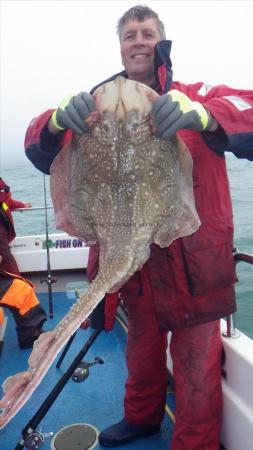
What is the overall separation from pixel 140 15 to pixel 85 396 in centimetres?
305

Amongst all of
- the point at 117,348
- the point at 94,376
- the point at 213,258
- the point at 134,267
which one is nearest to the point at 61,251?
the point at 117,348

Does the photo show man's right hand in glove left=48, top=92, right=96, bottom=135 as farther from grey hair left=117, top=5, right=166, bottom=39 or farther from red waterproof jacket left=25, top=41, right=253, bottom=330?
grey hair left=117, top=5, right=166, bottom=39

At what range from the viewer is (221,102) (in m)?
2.12

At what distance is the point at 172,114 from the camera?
1.78m

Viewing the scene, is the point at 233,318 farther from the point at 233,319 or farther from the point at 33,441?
the point at 33,441

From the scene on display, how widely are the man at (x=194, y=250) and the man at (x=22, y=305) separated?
1.94 metres

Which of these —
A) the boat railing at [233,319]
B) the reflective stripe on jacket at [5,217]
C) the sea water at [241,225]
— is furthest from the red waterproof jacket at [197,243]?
the reflective stripe on jacket at [5,217]

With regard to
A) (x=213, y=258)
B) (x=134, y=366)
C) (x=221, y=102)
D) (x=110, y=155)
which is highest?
(x=221, y=102)

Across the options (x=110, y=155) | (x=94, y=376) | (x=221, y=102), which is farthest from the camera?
(x=94, y=376)

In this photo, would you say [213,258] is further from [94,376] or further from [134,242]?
[94,376]

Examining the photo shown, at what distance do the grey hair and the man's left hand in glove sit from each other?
2.68 ft

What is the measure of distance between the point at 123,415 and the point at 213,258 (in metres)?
1.78

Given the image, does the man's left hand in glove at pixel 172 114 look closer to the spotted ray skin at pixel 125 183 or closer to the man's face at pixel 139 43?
the spotted ray skin at pixel 125 183

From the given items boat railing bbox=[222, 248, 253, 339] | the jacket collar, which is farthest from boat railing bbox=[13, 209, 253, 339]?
the jacket collar
